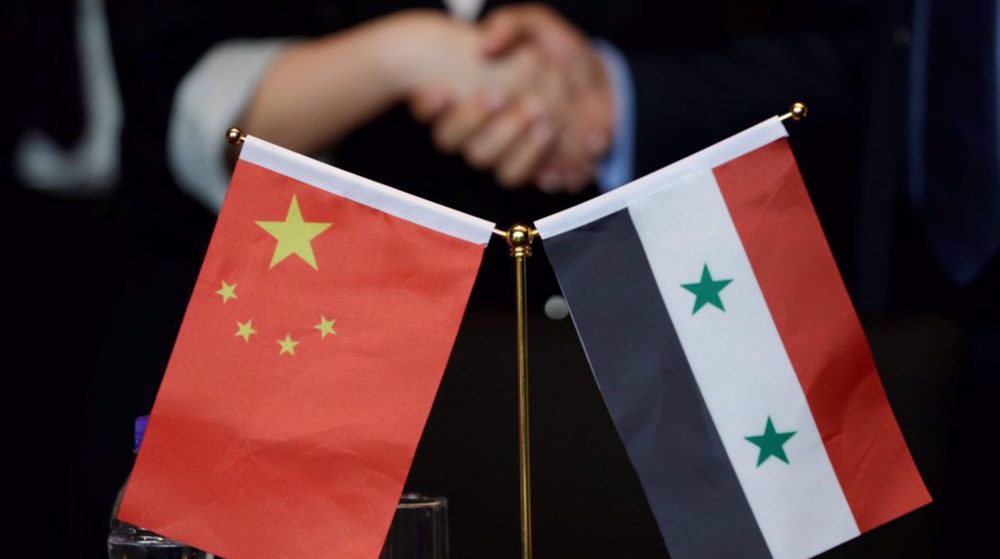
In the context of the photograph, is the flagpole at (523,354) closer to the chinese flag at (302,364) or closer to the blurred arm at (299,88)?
the chinese flag at (302,364)

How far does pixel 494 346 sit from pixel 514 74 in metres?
0.58

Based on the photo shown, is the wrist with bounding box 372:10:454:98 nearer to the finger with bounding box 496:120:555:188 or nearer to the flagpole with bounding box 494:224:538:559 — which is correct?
the finger with bounding box 496:120:555:188

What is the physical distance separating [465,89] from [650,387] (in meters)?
0.90

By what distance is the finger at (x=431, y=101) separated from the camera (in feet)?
5.57

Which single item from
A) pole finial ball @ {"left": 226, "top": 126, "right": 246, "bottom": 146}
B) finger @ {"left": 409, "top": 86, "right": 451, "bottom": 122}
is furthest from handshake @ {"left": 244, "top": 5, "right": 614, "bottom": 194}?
pole finial ball @ {"left": 226, "top": 126, "right": 246, "bottom": 146}

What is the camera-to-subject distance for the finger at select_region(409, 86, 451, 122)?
1.70 m

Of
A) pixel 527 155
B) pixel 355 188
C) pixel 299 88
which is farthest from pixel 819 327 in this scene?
pixel 299 88

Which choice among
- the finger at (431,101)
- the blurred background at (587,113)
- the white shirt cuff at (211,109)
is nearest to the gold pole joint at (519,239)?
the blurred background at (587,113)

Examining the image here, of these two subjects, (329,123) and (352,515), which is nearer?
(352,515)

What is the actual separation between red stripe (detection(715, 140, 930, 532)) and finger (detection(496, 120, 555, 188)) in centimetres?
82

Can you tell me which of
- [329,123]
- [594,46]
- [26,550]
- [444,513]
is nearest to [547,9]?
[594,46]

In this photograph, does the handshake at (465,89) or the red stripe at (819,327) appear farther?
the handshake at (465,89)

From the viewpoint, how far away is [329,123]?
177cm

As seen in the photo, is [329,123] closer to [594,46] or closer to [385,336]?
[594,46]
